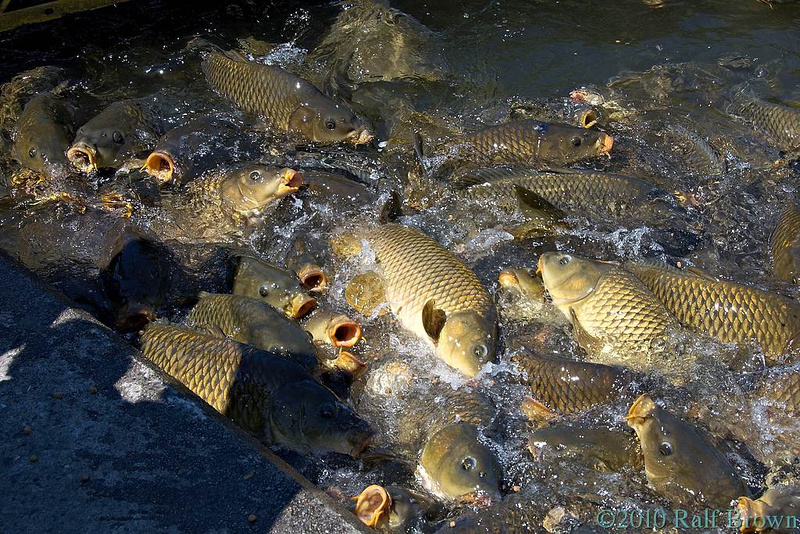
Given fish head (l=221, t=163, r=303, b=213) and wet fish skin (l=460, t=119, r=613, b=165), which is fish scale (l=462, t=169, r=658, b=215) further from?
fish head (l=221, t=163, r=303, b=213)

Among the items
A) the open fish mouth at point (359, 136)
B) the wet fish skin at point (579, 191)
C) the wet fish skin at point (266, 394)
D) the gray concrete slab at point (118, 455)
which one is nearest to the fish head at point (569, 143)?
the wet fish skin at point (579, 191)

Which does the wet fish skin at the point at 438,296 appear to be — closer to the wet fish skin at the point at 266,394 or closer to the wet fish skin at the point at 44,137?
the wet fish skin at the point at 266,394

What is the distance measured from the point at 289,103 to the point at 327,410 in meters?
2.76

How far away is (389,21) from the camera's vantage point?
6.23m

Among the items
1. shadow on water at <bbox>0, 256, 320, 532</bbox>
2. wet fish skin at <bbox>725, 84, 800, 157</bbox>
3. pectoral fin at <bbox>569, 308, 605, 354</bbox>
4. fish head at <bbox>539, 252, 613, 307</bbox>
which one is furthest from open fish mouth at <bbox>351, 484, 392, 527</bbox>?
wet fish skin at <bbox>725, 84, 800, 157</bbox>

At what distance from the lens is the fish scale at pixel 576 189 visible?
4199 mm

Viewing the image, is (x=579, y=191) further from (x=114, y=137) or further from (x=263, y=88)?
(x=114, y=137)

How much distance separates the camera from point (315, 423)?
2814 mm

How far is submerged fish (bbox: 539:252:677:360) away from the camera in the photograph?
337 cm

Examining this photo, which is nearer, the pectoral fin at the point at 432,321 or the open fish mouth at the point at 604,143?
the pectoral fin at the point at 432,321

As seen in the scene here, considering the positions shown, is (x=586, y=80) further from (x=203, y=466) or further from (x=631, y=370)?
(x=203, y=466)

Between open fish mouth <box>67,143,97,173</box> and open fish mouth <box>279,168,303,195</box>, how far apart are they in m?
1.29

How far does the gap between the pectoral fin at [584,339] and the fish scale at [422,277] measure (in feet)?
1.38

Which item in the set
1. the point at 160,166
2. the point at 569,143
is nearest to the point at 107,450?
the point at 160,166
